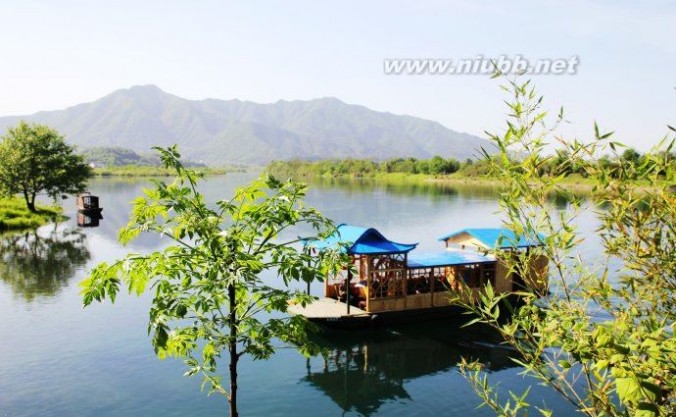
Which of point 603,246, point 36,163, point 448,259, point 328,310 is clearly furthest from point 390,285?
point 36,163

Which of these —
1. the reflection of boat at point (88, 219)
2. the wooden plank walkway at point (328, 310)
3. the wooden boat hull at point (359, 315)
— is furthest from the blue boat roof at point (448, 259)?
the reflection of boat at point (88, 219)

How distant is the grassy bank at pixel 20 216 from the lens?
5188cm

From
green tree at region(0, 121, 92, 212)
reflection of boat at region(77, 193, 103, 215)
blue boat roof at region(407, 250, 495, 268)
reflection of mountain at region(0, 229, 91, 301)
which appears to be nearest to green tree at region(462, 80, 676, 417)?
blue boat roof at region(407, 250, 495, 268)

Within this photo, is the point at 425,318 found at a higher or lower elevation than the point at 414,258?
lower

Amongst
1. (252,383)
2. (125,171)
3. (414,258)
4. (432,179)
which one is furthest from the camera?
(125,171)

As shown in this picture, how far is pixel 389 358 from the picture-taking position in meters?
21.8

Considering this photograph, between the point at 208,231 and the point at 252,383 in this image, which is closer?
the point at 208,231

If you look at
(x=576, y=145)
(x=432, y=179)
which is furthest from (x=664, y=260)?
(x=432, y=179)

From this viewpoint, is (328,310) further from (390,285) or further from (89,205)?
(89,205)

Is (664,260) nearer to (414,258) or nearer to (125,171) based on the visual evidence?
(414,258)

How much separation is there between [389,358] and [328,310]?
142 inches

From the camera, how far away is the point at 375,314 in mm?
23609

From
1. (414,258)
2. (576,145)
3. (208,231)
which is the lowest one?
(414,258)

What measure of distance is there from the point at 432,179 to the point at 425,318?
5910 inches
